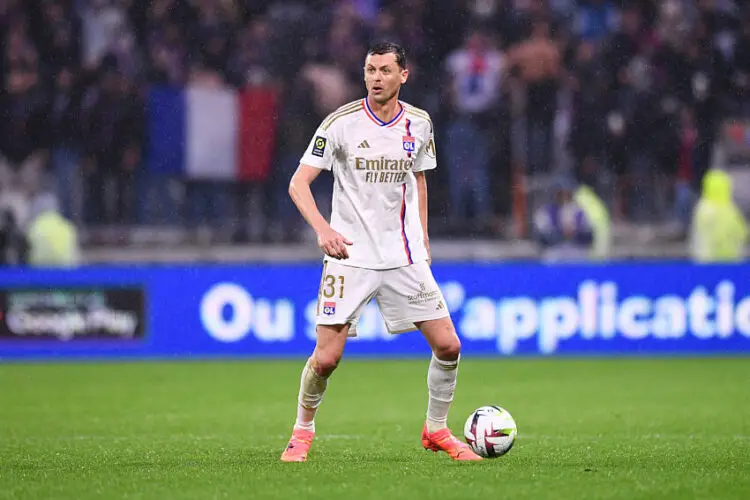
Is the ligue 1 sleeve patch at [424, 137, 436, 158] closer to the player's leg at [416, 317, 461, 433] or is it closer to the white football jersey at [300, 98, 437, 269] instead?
the white football jersey at [300, 98, 437, 269]

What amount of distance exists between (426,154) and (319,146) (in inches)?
26.1

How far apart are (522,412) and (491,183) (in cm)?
670

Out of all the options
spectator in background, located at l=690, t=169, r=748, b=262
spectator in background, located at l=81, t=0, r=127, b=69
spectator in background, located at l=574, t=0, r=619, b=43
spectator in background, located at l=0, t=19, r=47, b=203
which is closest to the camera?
spectator in background, located at l=690, t=169, r=748, b=262

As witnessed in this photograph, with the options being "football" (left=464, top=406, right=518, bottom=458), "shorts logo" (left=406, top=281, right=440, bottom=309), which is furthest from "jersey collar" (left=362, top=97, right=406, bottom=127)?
"football" (left=464, top=406, right=518, bottom=458)

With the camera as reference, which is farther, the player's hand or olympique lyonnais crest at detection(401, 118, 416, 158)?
olympique lyonnais crest at detection(401, 118, 416, 158)

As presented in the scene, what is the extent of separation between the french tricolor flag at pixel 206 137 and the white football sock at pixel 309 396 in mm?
9674

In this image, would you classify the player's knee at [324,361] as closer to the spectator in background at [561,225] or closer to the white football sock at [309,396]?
the white football sock at [309,396]

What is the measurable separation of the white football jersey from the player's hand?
1.19 feet

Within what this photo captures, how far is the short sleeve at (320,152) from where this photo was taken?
286 inches

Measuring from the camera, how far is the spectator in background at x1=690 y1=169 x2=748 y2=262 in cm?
1645

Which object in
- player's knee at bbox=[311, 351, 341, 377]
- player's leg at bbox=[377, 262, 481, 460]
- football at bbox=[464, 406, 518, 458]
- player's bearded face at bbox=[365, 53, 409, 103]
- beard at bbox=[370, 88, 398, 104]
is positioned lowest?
football at bbox=[464, 406, 518, 458]

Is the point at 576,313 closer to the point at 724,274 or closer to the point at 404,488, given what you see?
the point at 724,274

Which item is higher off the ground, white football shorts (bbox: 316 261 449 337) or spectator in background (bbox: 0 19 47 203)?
spectator in background (bbox: 0 19 47 203)

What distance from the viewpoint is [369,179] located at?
7293 mm
